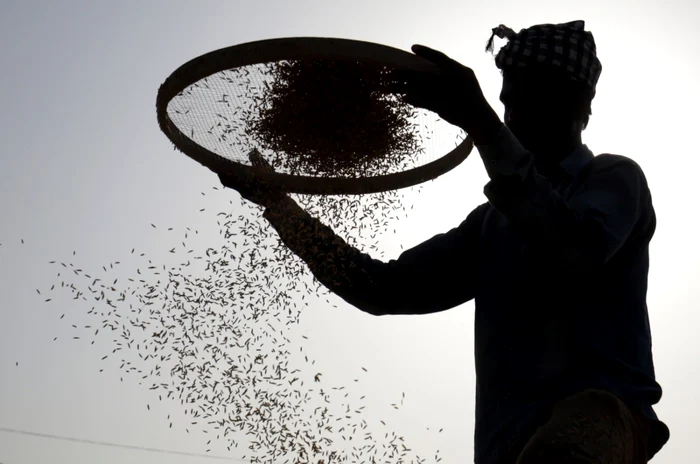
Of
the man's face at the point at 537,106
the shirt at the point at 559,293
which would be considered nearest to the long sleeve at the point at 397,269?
the shirt at the point at 559,293

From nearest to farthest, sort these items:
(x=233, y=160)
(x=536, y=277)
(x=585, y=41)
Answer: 1. (x=536, y=277)
2. (x=585, y=41)
3. (x=233, y=160)

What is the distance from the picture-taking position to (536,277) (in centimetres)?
263

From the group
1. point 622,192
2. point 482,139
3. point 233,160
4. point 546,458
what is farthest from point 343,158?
point 546,458

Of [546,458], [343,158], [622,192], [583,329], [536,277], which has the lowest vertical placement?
[546,458]

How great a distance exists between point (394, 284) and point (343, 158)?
0.56 m

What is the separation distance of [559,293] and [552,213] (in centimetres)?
31

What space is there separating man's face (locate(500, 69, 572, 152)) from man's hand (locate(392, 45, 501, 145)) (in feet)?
1.16

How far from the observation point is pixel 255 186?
11.4ft

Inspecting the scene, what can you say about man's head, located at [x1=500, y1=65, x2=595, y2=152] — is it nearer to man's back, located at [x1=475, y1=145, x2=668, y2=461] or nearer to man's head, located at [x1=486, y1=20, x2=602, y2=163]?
man's head, located at [x1=486, y1=20, x2=602, y2=163]

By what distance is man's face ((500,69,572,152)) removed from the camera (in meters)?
2.86

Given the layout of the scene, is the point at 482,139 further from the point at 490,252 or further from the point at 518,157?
the point at 490,252

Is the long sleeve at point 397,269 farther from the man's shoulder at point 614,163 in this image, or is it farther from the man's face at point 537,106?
the man's shoulder at point 614,163

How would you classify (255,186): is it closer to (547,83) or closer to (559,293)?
(547,83)

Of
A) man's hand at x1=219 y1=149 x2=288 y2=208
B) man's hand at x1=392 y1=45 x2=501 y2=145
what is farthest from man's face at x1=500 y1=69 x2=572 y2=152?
man's hand at x1=219 y1=149 x2=288 y2=208
